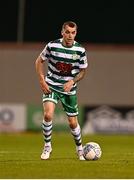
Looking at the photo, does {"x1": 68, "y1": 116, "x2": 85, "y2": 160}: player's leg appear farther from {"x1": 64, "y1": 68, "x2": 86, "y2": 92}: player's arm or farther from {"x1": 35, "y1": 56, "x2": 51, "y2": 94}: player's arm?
Answer: {"x1": 35, "y1": 56, "x2": 51, "y2": 94}: player's arm

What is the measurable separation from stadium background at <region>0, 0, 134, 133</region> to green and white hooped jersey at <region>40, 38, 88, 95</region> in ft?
53.6

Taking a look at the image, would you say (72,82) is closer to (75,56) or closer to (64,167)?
(75,56)

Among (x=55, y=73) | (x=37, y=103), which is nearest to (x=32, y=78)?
(x=37, y=103)

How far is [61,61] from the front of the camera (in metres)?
15.8

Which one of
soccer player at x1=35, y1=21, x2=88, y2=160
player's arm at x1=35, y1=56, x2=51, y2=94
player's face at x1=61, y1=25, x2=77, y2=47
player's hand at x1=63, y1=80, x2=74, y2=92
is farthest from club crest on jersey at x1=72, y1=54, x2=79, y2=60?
player's arm at x1=35, y1=56, x2=51, y2=94

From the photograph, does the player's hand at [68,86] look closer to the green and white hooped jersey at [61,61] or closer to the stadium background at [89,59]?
the green and white hooped jersey at [61,61]

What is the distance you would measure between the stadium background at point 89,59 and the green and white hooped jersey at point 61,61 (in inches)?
643

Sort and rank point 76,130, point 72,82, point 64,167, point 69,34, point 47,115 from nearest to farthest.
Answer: point 64,167 < point 69,34 < point 47,115 < point 72,82 < point 76,130

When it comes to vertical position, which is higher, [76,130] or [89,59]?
[76,130]

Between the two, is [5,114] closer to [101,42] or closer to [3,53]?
[3,53]

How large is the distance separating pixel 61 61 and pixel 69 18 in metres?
22.8

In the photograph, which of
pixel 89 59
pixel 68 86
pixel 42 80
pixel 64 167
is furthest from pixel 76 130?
pixel 89 59

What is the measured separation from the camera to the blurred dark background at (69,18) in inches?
1503

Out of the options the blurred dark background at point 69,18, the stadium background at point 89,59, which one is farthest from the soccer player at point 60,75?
the blurred dark background at point 69,18
